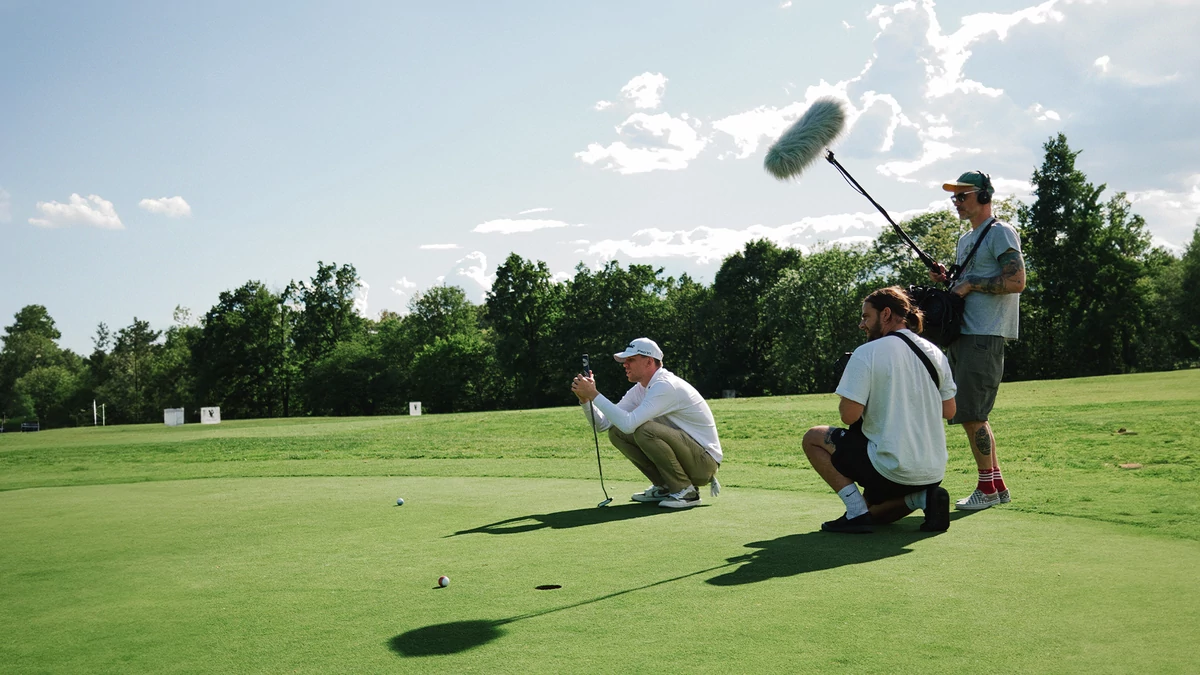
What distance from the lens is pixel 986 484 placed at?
6.71 metres

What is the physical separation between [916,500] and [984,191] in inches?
106

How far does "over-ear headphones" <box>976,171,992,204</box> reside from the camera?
22.5ft

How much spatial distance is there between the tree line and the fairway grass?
52.2 metres

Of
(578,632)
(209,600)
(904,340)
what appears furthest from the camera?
(904,340)

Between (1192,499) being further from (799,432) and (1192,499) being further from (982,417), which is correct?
(799,432)

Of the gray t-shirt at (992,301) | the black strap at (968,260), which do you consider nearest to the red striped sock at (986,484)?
the gray t-shirt at (992,301)

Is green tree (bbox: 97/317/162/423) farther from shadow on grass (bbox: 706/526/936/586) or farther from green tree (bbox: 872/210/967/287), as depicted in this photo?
shadow on grass (bbox: 706/526/936/586)

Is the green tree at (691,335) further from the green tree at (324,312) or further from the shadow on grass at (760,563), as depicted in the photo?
the shadow on grass at (760,563)

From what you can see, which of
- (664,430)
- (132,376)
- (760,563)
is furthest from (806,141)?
(132,376)

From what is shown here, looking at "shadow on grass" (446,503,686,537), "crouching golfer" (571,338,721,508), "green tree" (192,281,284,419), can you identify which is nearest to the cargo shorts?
"crouching golfer" (571,338,721,508)

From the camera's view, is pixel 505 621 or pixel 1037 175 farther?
pixel 1037 175

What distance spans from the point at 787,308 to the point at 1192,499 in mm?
56884

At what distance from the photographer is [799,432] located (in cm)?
1692

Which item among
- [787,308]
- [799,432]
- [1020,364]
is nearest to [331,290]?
[787,308]
